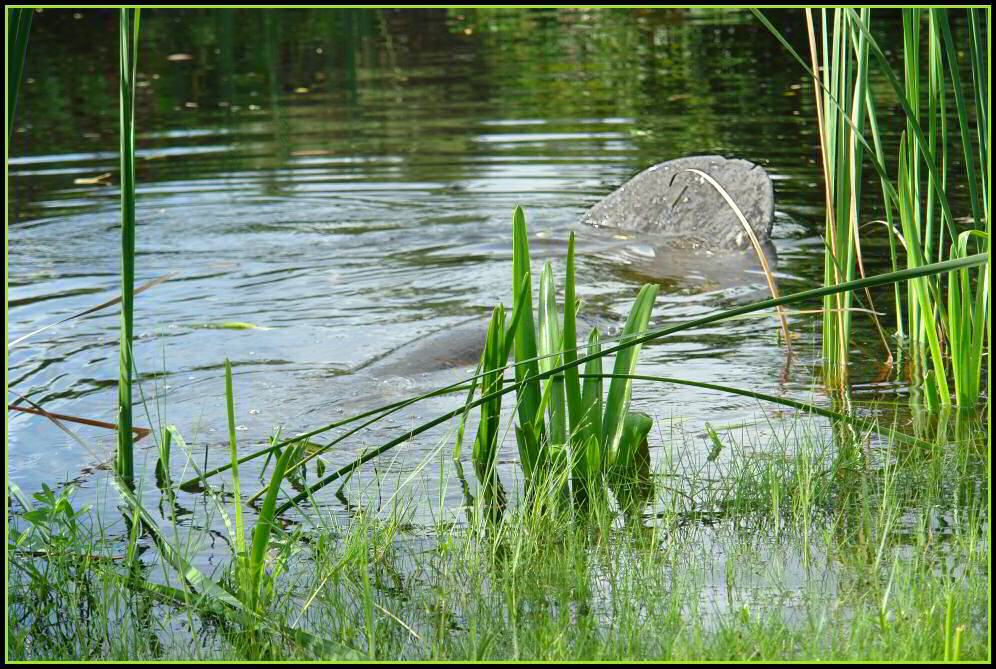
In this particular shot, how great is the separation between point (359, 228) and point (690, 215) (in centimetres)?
233

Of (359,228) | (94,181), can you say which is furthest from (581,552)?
(94,181)

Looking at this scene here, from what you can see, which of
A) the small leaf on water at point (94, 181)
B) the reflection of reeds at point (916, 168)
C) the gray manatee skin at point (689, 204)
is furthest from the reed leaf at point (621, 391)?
the small leaf on water at point (94, 181)

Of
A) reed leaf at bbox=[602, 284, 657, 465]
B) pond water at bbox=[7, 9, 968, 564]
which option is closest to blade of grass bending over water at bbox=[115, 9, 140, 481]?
pond water at bbox=[7, 9, 968, 564]

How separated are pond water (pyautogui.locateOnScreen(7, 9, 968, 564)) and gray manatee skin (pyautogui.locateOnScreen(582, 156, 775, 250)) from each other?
0.35 m

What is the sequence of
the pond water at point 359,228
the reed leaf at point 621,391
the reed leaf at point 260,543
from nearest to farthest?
the reed leaf at point 260,543 → the reed leaf at point 621,391 → the pond water at point 359,228

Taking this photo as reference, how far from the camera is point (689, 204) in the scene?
7.79 metres

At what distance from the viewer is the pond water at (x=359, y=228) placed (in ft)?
14.6

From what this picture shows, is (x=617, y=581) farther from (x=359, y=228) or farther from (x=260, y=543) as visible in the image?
(x=359, y=228)

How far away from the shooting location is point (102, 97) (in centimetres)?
1416

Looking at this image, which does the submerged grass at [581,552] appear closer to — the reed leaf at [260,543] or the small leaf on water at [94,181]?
the reed leaf at [260,543]

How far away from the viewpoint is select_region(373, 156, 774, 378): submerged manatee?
23.0ft

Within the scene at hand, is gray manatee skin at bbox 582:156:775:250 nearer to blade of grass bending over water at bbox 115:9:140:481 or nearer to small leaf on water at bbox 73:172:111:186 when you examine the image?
small leaf on water at bbox 73:172:111:186

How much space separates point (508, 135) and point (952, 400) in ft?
24.1

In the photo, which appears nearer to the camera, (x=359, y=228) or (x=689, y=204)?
(x=689, y=204)
